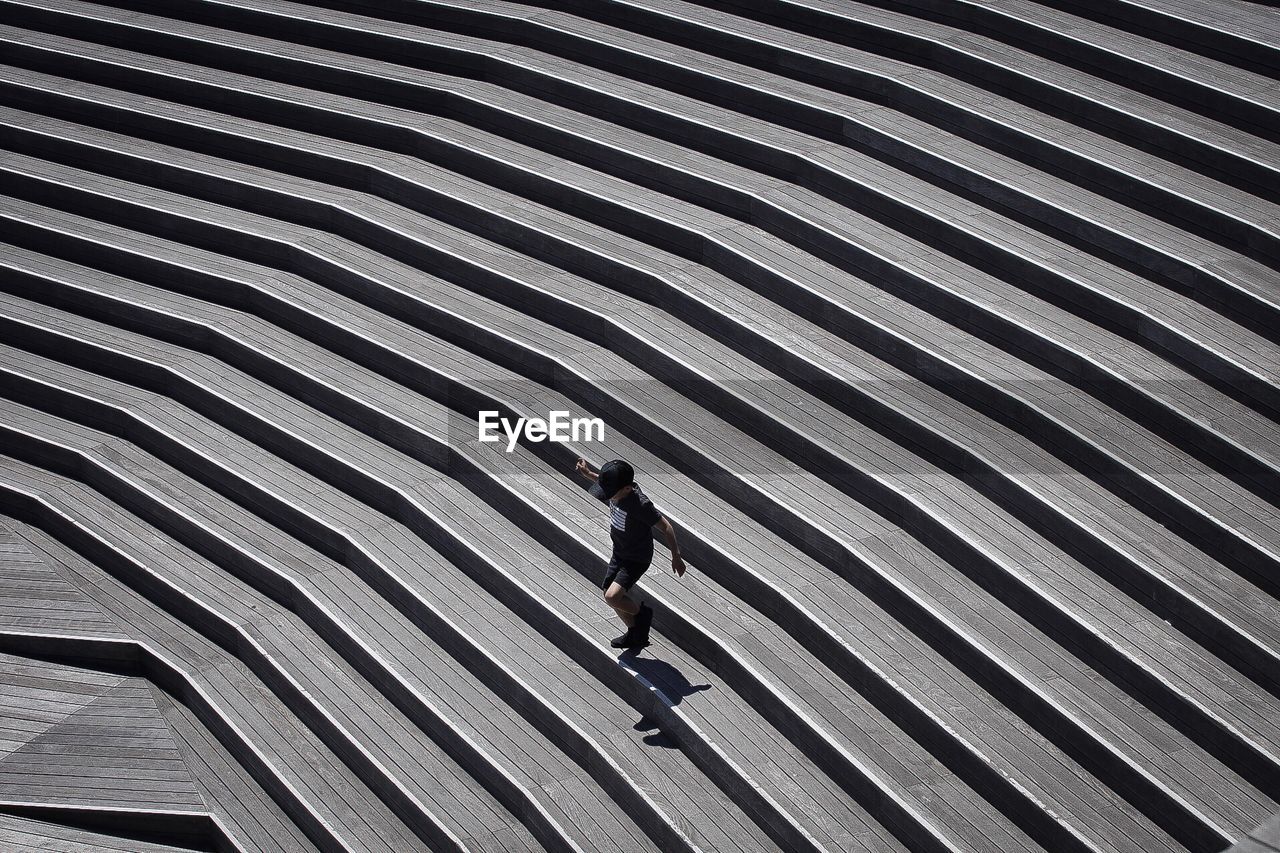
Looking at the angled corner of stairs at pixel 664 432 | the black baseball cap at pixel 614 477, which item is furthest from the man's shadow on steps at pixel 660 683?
the black baseball cap at pixel 614 477

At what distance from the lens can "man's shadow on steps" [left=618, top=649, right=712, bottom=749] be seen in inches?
261

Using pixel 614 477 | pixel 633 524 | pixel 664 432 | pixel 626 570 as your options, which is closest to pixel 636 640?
pixel 626 570

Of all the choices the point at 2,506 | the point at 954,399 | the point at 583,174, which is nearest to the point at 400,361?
the point at 583,174

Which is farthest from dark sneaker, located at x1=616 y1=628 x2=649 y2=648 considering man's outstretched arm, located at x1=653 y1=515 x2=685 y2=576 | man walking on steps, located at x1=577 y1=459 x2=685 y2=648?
man's outstretched arm, located at x1=653 y1=515 x2=685 y2=576

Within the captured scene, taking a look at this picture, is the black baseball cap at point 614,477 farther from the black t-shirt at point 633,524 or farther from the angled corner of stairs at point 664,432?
the angled corner of stairs at point 664,432

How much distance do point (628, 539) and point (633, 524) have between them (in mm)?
Result: 82

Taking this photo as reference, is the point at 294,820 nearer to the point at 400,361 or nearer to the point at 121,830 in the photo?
the point at 121,830

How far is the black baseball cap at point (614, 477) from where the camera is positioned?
6.32 meters

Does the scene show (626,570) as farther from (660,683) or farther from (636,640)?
(660,683)

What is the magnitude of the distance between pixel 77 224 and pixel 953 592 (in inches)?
288

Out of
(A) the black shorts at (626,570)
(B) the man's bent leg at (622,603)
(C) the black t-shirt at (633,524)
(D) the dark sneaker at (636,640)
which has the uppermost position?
(C) the black t-shirt at (633,524)

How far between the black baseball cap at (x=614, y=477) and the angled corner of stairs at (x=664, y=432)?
916 mm

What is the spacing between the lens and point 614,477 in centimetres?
634

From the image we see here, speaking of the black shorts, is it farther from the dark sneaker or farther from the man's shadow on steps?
the man's shadow on steps
